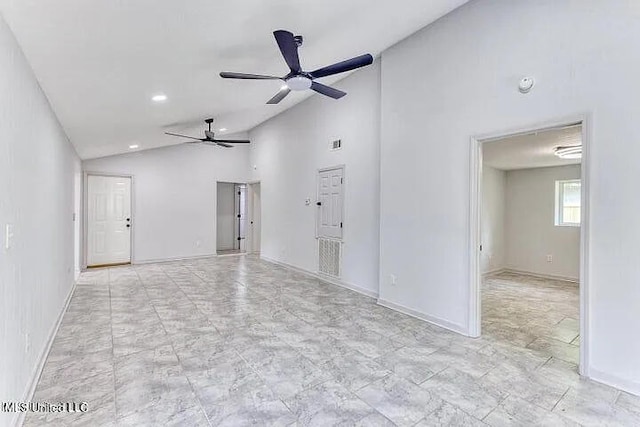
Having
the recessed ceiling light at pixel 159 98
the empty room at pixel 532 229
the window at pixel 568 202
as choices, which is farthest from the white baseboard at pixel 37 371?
the window at pixel 568 202

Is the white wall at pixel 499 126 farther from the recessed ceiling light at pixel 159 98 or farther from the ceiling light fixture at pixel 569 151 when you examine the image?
the recessed ceiling light at pixel 159 98

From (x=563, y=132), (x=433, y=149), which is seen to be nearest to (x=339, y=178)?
(x=433, y=149)

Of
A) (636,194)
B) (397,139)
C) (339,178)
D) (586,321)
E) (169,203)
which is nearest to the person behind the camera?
(636,194)

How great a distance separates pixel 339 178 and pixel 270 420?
394 centimetres

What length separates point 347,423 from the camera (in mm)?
1978

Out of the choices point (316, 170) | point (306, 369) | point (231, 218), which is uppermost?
point (316, 170)

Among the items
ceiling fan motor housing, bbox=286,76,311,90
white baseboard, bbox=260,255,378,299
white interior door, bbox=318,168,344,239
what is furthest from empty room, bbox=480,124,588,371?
ceiling fan motor housing, bbox=286,76,311,90

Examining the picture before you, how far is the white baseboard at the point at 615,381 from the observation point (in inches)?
91.4

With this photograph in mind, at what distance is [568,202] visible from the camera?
634 cm

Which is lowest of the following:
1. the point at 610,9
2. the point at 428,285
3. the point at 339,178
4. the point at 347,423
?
the point at 347,423

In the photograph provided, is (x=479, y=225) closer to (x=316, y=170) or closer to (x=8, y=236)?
(x=316, y=170)

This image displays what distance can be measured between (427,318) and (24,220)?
3.72 meters

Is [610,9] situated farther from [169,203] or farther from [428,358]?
[169,203]

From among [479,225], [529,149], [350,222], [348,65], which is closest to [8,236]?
[348,65]
